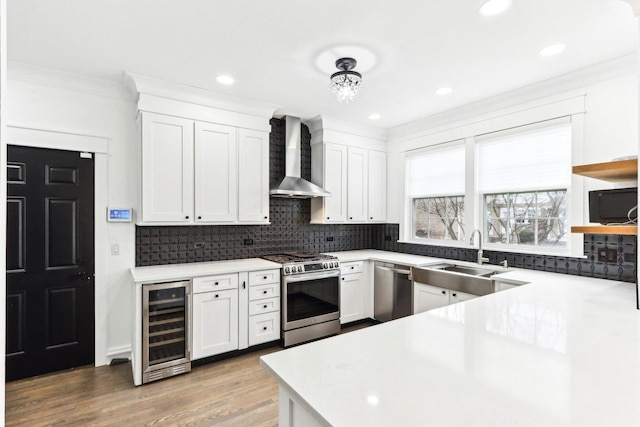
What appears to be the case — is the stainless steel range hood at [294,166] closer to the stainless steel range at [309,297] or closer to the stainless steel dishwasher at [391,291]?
the stainless steel range at [309,297]

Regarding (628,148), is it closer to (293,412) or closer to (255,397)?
(293,412)

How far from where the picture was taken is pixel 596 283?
249cm

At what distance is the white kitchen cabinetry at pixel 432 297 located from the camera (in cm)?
314

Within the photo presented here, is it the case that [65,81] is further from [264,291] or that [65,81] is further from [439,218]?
[439,218]

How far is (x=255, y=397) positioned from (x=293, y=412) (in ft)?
5.68

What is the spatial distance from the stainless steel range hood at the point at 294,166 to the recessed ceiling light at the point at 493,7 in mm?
2354

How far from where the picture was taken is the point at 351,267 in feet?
13.1

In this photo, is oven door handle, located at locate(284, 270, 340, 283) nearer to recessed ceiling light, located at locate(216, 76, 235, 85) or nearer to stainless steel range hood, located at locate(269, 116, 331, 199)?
stainless steel range hood, located at locate(269, 116, 331, 199)

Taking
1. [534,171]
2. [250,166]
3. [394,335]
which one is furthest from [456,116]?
[394,335]

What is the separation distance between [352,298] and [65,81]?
11.9 ft

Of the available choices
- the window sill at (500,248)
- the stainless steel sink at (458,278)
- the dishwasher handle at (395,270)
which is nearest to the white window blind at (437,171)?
the window sill at (500,248)

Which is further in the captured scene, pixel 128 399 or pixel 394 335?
pixel 128 399

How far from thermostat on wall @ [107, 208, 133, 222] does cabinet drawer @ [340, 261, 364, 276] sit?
7.62 feet

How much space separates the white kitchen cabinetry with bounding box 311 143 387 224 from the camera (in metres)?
4.14
